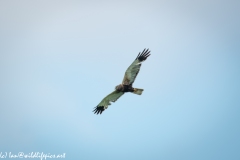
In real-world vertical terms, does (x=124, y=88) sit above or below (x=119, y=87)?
below

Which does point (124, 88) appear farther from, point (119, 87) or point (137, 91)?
point (137, 91)

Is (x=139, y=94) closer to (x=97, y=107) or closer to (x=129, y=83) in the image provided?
(x=129, y=83)

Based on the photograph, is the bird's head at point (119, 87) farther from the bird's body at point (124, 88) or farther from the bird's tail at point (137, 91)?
the bird's tail at point (137, 91)

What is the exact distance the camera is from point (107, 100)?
93.0 ft

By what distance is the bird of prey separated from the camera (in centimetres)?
2722

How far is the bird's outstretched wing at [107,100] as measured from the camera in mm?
27938

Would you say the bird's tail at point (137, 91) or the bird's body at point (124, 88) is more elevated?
the bird's body at point (124, 88)

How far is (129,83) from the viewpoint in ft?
89.4

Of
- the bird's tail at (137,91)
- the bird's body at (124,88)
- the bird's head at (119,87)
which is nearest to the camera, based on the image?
the bird's tail at (137,91)

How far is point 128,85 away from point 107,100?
205 cm

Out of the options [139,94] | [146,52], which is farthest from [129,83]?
[146,52]

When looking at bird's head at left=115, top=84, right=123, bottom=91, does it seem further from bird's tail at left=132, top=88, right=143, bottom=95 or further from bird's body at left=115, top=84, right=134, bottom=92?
bird's tail at left=132, top=88, right=143, bottom=95

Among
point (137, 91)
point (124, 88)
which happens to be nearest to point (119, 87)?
point (124, 88)

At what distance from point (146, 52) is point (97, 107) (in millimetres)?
5138
